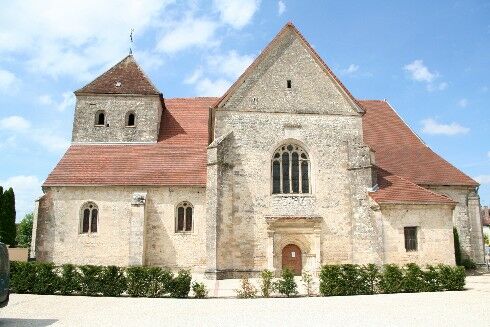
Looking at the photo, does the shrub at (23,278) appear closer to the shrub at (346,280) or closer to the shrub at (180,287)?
the shrub at (180,287)

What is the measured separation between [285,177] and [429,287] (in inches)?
368

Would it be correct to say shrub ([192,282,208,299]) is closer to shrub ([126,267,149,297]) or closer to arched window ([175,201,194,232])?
shrub ([126,267,149,297])

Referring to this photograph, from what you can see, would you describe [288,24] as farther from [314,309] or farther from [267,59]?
[314,309]

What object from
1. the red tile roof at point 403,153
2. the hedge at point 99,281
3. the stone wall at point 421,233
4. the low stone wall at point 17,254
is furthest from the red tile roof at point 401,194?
the low stone wall at point 17,254

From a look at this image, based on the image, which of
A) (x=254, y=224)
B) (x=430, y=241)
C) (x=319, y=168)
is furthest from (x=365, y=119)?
(x=254, y=224)

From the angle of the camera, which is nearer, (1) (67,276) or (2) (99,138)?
(1) (67,276)

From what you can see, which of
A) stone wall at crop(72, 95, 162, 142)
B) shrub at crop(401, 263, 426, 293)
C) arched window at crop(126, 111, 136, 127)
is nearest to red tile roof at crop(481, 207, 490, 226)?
shrub at crop(401, 263, 426, 293)

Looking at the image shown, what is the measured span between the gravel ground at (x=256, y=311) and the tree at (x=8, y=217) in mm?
17050

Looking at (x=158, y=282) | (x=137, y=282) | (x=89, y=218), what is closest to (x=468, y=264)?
(x=158, y=282)

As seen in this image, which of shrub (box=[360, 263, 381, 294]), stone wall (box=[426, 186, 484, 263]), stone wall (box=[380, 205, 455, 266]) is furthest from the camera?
stone wall (box=[426, 186, 484, 263])

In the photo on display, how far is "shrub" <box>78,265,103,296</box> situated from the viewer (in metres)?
16.0

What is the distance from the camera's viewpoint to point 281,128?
2364 centimetres

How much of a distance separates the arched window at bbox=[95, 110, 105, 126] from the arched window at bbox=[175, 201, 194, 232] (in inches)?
326

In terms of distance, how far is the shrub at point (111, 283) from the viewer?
1595 cm
